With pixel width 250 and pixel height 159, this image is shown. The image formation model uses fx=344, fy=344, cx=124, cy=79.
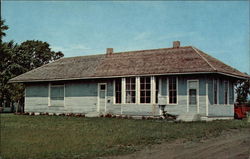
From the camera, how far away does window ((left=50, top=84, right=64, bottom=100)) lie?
28.9m

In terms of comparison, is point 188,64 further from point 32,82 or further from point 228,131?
point 32,82

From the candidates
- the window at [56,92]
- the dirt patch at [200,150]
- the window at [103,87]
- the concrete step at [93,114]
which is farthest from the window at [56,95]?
the dirt patch at [200,150]

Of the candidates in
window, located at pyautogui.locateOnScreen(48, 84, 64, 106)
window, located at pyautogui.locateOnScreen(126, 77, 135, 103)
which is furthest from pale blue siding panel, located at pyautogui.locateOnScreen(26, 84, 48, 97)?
window, located at pyautogui.locateOnScreen(126, 77, 135, 103)

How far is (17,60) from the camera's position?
46.1 metres

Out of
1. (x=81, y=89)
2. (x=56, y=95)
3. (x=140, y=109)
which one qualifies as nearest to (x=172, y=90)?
(x=140, y=109)

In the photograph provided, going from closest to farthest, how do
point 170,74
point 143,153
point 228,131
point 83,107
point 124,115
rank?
1. point 143,153
2. point 228,131
3. point 170,74
4. point 124,115
5. point 83,107

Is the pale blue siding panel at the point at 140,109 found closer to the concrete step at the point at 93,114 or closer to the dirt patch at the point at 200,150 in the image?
the concrete step at the point at 93,114

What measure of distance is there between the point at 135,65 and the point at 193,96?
5.20 meters

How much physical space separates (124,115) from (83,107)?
13.5ft

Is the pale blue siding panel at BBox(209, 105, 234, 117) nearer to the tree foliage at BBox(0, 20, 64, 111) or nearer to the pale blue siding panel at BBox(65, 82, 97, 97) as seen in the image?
the pale blue siding panel at BBox(65, 82, 97, 97)

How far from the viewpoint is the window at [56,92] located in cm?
2887

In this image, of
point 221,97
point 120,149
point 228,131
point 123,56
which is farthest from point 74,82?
point 120,149

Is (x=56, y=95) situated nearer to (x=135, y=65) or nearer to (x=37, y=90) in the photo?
(x=37, y=90)

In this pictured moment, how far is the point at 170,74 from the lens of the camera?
23.1 m
